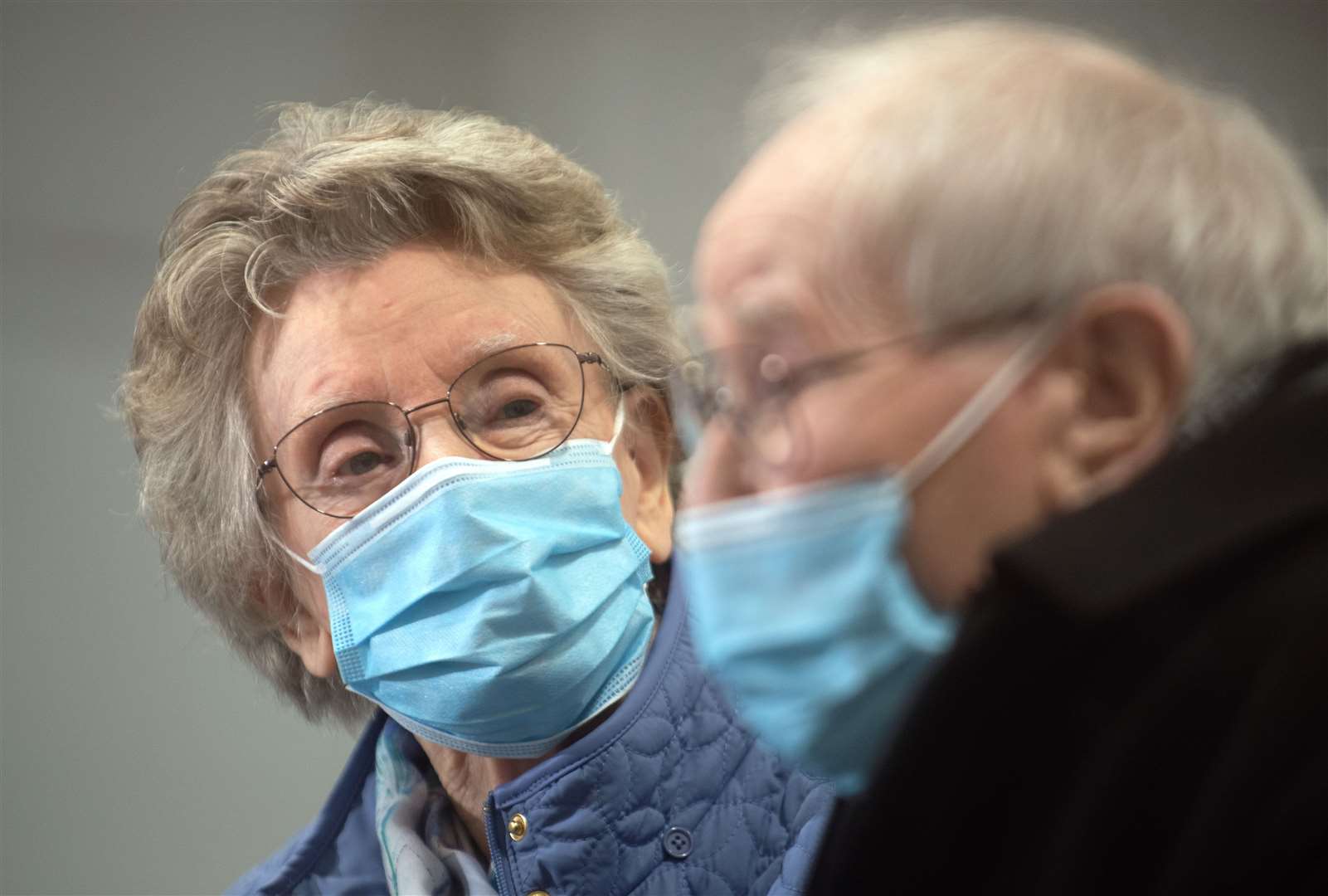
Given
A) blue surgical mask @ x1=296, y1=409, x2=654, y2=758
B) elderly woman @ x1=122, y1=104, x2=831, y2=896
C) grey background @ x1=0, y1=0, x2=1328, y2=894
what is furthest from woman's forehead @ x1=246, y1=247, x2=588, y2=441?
grey background @ x1=0, y1=0, x2=1328, y2=894

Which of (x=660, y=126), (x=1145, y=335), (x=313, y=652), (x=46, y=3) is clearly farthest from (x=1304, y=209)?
(x=46, y=3)

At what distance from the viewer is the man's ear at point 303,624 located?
1.95m

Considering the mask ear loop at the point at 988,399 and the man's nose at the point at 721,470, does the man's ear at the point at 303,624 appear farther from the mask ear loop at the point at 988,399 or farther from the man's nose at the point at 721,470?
the mask ear loop at the point at 988,399

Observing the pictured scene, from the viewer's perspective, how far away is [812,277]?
100 cm

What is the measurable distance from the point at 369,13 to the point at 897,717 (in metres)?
2.25

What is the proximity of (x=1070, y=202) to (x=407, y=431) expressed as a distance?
1.06 metres

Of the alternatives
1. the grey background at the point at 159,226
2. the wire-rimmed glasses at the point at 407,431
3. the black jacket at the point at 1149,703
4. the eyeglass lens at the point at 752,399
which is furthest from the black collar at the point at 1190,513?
the grey background at the point at 159,226

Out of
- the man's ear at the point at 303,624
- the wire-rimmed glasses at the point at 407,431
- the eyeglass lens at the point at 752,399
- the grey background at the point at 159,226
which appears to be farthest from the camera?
the grey background at the point at 159,226

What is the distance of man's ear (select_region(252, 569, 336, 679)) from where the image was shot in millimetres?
1947

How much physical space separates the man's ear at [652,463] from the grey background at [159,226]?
59 cm

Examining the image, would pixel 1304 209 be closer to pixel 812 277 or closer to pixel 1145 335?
pixel 1145 335

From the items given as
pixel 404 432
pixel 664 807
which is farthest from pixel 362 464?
pixel 664 807

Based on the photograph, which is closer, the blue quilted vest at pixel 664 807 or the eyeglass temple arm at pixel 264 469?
the blue quilted vest at pixel 664 807

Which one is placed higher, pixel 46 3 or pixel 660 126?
pixel 46 3
